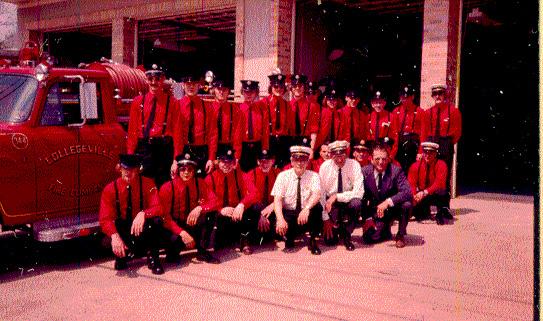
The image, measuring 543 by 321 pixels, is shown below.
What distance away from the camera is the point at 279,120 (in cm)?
796

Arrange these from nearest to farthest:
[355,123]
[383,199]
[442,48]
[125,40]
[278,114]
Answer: [383,199], [278,114], [355,123], [442,48], [125,40]

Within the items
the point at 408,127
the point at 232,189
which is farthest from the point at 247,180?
the point at 408,127

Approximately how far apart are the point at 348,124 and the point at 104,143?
4158 millimetres

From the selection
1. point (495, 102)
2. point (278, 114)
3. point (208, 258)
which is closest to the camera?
point (208, 258)

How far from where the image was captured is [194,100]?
6.95m

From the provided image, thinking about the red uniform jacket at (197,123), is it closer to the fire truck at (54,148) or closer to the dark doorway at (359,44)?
the fire truck at (54,148)

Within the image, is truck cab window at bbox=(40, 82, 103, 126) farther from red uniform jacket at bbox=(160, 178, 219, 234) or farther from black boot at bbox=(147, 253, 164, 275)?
black boot at bbox=(147, 253, 164, 275)

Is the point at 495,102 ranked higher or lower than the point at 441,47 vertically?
lower

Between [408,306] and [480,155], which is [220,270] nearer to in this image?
[408,306]

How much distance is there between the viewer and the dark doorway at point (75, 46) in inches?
693

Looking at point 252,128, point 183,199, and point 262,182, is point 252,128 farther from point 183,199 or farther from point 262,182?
point 183,199

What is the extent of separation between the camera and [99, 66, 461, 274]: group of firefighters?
18.7ft

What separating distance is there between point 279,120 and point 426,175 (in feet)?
7.94

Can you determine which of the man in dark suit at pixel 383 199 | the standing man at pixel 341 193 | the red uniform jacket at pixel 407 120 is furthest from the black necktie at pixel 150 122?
the red uniform jacket at pixel 407 120
